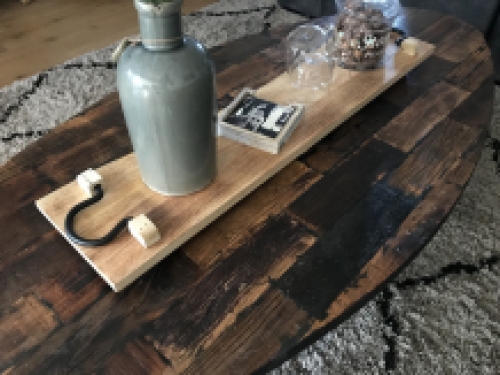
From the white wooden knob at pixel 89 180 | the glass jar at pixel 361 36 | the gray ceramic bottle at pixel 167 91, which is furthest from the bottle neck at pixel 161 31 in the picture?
the glass jar at pixel 361 36

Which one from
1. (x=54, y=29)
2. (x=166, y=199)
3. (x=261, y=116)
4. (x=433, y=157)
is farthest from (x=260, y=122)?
(x=54, y=29)

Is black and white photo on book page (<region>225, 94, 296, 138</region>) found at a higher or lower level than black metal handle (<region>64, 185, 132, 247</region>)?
higher

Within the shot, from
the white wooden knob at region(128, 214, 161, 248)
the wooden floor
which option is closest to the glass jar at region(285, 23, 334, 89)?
the white wooden knob at region(128, 214, 161, 248)

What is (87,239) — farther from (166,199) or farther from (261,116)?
(261,116)

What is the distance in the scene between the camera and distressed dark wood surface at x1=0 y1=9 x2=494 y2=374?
1.94 feet

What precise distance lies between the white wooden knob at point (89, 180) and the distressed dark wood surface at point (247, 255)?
8 centimetres

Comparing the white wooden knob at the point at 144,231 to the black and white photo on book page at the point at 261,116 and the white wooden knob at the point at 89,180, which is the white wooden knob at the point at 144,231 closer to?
the white wooden knob at the point at 89,180

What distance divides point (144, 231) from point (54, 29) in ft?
6.64

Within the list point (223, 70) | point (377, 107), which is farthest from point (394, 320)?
point (223, 70)

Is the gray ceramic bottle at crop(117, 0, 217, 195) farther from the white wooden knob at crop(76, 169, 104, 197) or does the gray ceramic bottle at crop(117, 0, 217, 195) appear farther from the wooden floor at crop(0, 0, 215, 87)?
the wooden floor at crop(0, 0, 215, 87)

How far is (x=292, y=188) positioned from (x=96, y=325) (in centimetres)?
42

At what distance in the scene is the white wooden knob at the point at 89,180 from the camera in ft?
2.51

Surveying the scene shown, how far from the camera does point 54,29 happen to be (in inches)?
89.4

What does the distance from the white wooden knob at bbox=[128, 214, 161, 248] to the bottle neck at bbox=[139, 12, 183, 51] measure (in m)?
0.27
